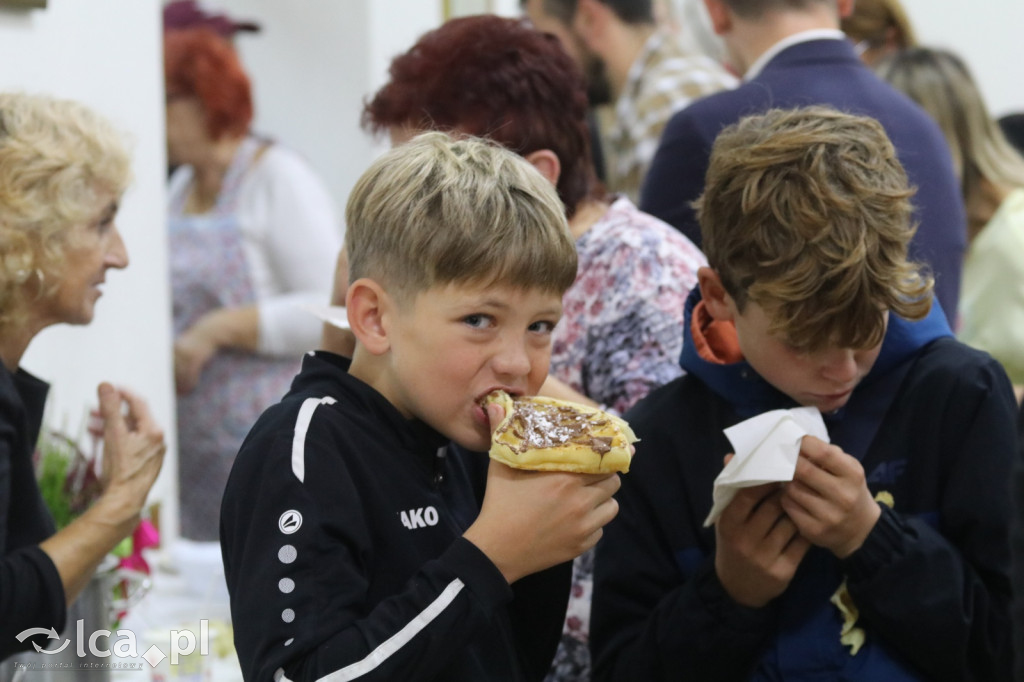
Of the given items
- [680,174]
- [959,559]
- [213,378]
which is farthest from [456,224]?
[213,378]

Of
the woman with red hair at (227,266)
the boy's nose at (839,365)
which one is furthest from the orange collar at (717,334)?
the woman with red hair at (227,266)

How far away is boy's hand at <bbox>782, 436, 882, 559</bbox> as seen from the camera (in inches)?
63.7

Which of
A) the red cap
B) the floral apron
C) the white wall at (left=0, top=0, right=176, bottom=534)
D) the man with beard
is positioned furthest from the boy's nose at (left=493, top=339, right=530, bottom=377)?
the red cap

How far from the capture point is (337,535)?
141 cm

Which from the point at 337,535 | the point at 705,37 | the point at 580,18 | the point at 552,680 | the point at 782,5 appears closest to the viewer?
the point at 337,535

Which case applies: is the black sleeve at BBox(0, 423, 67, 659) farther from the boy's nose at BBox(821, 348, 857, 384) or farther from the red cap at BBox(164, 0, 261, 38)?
the red cap at BBox(164, 0, 261, 38)

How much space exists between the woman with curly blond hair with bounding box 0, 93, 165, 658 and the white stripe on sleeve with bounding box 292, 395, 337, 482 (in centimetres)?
60

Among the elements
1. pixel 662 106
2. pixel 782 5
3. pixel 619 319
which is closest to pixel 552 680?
pixel 619 319

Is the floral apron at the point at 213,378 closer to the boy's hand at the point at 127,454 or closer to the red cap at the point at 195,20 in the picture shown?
the red cap at the point at 195,20

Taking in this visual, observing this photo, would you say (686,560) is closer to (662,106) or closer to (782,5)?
(782,5)

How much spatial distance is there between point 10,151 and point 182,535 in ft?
7.52

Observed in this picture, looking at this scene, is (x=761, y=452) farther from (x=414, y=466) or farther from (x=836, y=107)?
(x=836, y=107)

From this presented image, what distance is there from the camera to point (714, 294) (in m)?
1.87

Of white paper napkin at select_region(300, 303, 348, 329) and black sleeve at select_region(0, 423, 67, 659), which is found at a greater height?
white paper napkin at select_region(300, 303, 348, 329)
